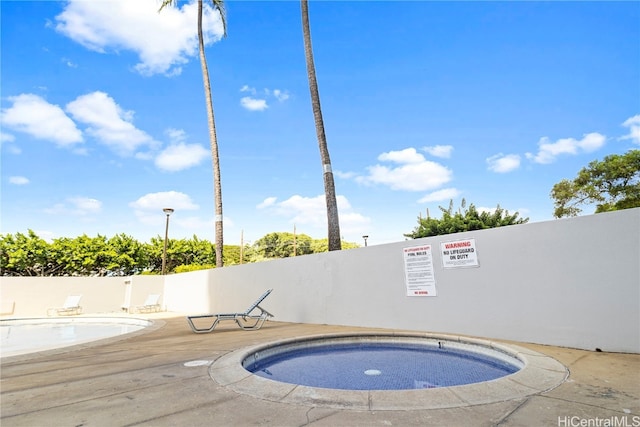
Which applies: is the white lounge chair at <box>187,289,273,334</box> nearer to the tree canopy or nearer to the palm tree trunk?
the palm tree trunk

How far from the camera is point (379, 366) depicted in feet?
Answer: 15.1

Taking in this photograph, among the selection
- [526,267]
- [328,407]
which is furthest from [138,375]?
[526,267]

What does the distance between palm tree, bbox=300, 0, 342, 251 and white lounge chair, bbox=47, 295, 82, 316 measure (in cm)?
1408

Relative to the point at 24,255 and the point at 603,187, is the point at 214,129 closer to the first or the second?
the point at 24,255

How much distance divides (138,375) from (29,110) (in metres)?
13.9

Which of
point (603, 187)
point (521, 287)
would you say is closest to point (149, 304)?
point (521, 287)

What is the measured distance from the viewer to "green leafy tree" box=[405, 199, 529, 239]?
1505 cm

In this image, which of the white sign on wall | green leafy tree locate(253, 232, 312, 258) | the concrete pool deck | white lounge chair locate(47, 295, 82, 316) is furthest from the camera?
green leafy tree locate(253, 232, 312, 258)

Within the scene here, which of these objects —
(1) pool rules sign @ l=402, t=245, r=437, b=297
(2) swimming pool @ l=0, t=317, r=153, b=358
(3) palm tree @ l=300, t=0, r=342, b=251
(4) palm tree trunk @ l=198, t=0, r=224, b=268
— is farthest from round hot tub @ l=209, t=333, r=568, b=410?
(4) palm tree trunk @ l=198, t=0, r=224, b=268

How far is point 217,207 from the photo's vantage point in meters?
14.8

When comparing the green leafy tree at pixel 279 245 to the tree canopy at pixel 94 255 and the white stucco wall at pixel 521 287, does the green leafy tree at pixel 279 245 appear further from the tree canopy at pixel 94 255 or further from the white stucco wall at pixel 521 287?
the white stucco wall at pixel 521 287

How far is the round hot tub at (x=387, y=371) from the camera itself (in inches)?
109

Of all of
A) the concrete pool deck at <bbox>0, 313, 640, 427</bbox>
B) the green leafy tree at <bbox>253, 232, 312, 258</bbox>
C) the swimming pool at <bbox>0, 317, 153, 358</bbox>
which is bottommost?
the swimming pool at <bbox>0, 317, 153, 358</bbox>

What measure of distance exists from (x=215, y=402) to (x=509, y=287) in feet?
16.6
